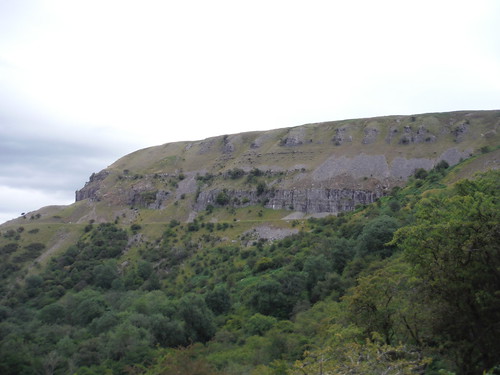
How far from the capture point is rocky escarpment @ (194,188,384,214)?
86438 mm

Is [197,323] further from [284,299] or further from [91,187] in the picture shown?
[91,187]

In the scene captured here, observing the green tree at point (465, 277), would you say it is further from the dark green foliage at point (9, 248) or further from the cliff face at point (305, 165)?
the dark green foliage at point (9, 248)

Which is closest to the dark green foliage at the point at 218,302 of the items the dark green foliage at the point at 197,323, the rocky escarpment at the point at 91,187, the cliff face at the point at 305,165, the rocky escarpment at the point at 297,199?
the dark green foliage at the point at 197,323

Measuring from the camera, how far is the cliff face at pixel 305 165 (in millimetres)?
90000

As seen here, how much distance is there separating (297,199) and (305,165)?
1476 cm

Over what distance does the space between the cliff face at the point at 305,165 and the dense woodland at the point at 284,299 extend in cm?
1433

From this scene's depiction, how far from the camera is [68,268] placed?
259 feet

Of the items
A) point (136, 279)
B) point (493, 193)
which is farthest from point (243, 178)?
point (493, 193)

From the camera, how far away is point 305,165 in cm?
10269

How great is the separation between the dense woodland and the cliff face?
47.0ft

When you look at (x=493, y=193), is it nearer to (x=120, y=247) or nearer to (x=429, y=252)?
(x=429, y=252)

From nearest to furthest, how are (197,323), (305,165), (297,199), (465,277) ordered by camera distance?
(465,277), (197,323), (297,199), (305,165)

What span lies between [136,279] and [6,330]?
2599 centimetres

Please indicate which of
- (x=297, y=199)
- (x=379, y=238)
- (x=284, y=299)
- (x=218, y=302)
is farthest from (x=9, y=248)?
(x=379, y=238)
